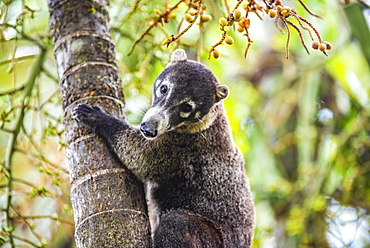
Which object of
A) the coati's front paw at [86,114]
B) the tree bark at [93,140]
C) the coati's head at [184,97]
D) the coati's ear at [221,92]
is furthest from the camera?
the coati's ear at [221,92]

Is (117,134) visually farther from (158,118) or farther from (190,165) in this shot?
(190,165)

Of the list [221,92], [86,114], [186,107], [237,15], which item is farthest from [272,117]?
[237,15]

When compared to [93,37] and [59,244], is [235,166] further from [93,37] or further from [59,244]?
[59,244]

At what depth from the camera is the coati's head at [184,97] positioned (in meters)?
4.34

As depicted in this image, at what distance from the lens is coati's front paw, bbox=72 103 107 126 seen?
12.9 ft

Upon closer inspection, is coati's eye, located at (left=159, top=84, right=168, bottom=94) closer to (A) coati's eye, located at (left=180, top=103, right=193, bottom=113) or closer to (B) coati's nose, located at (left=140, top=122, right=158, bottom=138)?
(A) coati's eye, located at (left=180, top=103, right=193, bottom=113)

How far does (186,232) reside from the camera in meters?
4.27

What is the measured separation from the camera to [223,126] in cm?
503

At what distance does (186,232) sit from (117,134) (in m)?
1.18

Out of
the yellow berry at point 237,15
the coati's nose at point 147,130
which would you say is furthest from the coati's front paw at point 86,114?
the yellow berry at point 237,15

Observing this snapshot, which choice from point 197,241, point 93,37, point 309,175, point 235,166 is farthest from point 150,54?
point 309,175

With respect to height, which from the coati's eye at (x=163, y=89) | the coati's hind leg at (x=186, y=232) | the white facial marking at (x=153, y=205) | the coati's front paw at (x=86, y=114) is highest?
the coati's eye at (x=163, y=89)

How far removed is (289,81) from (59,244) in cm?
538

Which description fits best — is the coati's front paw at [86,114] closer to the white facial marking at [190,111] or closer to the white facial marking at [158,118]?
the white facial marking at [158,118]
